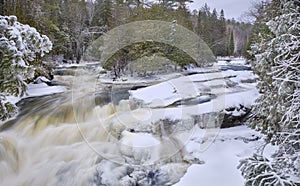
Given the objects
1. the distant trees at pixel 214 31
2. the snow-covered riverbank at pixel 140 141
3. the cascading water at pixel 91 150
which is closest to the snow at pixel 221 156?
the snow-covered riverbank at pixel 140 141

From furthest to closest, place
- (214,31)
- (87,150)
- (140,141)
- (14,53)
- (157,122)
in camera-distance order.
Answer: (214,31)
(157,122)
(87,150)
(140,141)
(14,53)

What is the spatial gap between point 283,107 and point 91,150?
348 centimetres

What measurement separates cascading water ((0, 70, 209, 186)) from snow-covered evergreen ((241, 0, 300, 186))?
1579mm

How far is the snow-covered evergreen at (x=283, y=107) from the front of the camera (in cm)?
275

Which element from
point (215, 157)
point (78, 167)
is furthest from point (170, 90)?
point (78, 167)

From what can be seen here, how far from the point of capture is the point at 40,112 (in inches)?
259

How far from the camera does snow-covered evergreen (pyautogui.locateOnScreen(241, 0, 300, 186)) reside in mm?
2748

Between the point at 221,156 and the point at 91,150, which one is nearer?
the point at 221,156

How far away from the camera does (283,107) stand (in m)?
3.07

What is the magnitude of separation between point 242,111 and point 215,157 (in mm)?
1782

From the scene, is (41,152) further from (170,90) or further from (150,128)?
(170,90)

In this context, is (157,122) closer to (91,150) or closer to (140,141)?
(140,141)

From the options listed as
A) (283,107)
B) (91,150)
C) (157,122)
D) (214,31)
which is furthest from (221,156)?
(214,31)

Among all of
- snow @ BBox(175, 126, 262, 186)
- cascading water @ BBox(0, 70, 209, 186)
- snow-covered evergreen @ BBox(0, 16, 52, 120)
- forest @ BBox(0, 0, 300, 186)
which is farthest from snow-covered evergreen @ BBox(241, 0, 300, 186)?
snow-covered evergreen @ BBox(0, 16, 52, 120)
